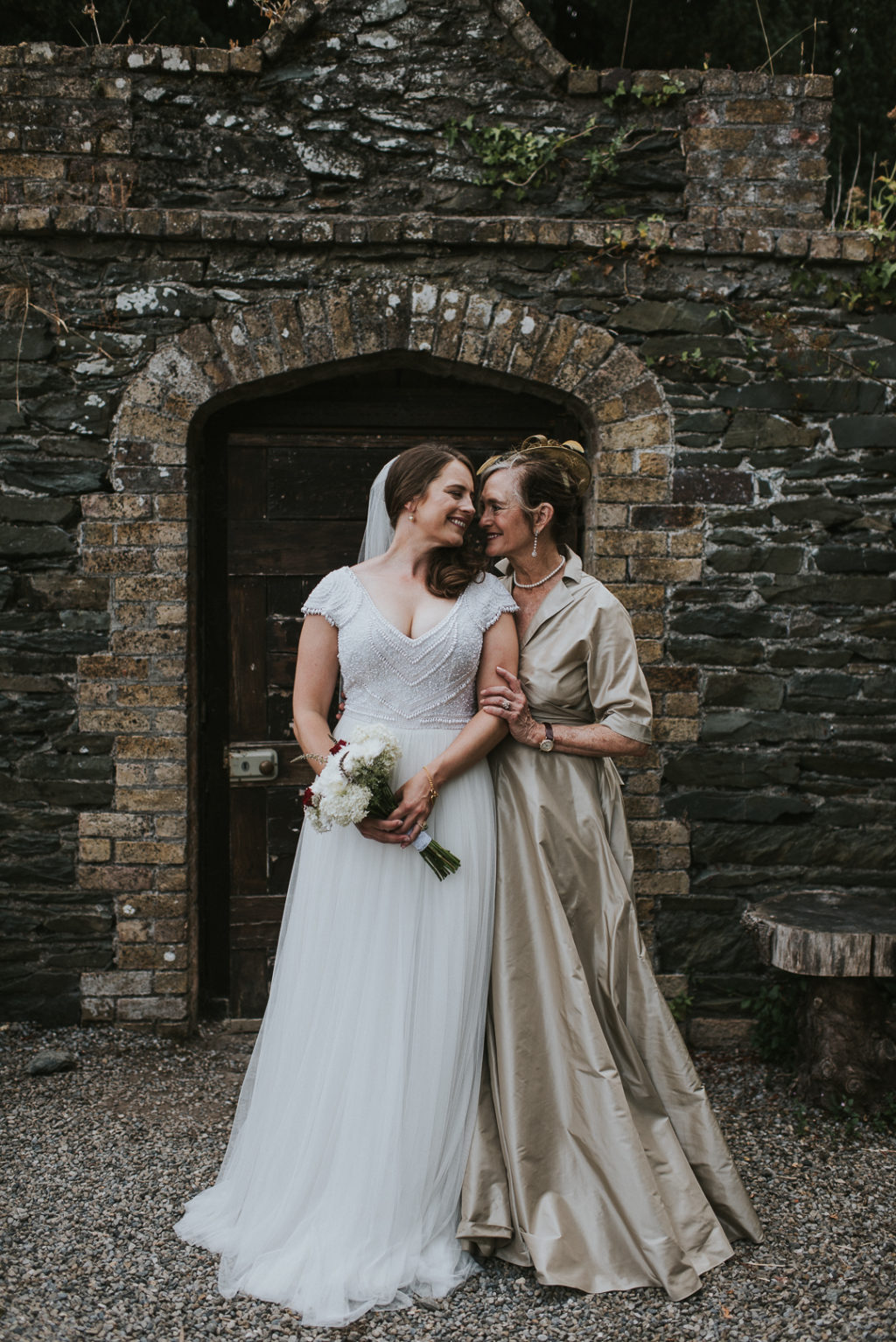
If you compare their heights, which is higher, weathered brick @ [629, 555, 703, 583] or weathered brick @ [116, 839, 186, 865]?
weathered brick @ [629, 555, 703, 583]

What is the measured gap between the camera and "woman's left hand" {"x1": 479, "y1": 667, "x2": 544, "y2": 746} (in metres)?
2.69

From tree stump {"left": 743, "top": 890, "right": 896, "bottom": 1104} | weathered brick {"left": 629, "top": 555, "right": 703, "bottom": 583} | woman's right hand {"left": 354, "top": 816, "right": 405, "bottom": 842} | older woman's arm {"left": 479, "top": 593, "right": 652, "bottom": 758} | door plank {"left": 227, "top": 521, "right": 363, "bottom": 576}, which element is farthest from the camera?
door plank {"left": 227, "top": 521, "right": 363, "bottom": 576}

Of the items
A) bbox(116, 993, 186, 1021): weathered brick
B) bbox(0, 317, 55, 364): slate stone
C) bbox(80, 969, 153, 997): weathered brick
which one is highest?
bbox(0, 317, 55, 364): slate stone

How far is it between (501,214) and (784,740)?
2407mm

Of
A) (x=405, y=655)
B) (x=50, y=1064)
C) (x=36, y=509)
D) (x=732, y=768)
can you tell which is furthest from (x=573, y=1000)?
(x=36, y=509)

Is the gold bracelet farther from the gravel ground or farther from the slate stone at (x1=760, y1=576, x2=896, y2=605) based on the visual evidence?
the slate stone at (x1=760, y1=576, x2=896, y2=605)

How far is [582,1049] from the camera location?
263 centimetres

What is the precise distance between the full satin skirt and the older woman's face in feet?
1.87

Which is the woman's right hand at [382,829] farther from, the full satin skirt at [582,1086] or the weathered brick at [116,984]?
the weathered brick at [116,984]

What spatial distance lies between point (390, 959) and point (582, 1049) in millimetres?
561

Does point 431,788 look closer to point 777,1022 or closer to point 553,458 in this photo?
point 553,458

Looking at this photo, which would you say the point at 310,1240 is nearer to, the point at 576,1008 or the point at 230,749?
the point at 576,1008

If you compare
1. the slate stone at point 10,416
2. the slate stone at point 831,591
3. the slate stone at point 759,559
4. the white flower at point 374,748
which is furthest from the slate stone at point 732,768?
the slate stone at point 10,416

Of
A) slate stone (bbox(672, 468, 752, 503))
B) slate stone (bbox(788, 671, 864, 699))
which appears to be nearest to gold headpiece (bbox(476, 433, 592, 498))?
slate stone (bbox(672, 468, 752, 503))
